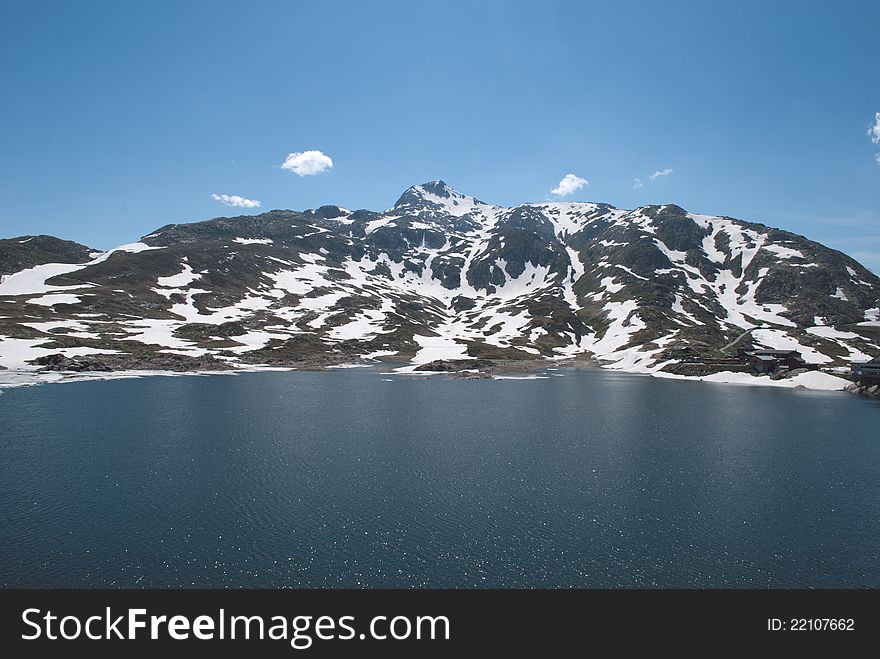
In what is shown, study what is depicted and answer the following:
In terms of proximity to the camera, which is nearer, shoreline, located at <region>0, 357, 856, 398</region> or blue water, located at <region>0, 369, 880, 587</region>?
blue water, located at <region>0, 369, 880, 587</region>

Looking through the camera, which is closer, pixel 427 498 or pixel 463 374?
pixel 427 498

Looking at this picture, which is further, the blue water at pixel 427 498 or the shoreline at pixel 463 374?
the shoreline at pixel 463 374

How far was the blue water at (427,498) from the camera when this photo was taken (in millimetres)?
25812

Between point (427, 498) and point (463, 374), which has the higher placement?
point (463, 374)

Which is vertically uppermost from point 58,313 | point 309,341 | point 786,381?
point 58,313

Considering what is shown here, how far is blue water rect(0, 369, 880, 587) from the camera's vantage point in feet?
84.7

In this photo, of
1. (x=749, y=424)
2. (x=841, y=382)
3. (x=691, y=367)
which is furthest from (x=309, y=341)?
(x=841, y=382)

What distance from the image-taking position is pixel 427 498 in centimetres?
3647

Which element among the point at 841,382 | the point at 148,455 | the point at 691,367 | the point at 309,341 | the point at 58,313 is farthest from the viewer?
the point at 309,341
